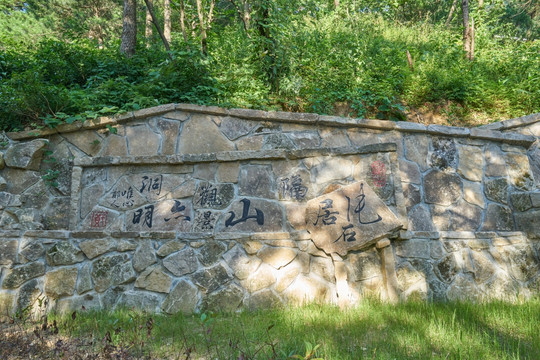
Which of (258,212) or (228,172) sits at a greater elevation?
(228,172)

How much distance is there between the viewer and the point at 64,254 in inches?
178

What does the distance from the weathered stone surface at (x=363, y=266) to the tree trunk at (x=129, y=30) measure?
7769 mm

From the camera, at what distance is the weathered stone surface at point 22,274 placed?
442 centimetres

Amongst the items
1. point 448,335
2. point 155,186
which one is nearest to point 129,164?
point 155,186

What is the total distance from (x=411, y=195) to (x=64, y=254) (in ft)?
14.1

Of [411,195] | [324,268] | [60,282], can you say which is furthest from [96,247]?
[411,195]

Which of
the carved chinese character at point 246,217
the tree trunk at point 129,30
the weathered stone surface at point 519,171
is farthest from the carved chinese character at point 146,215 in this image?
the tree trunk at point 129,30

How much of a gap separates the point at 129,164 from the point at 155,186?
51cm

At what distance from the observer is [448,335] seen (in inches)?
127

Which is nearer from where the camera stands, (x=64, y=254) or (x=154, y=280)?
(x=154, y=280)

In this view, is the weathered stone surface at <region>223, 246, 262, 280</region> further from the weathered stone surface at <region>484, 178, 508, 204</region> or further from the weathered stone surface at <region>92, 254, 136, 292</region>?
the weathered stone surface at <region>484, 178, 508, 204</region>

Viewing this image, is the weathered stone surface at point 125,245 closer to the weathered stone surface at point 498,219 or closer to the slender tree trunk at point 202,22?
the weathered stone surface at point 498,219

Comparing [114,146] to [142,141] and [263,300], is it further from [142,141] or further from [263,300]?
[263,300]

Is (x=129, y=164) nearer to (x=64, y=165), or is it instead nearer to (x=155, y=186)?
(x=155, y=186)
